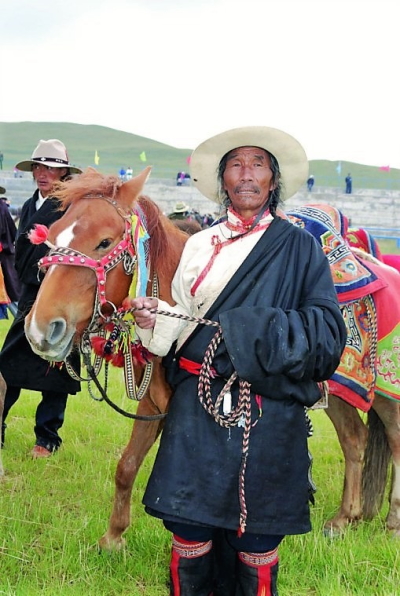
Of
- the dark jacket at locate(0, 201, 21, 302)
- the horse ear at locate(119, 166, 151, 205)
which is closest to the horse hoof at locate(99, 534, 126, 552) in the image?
the horse ear at locate(119, 166, 151, 205)

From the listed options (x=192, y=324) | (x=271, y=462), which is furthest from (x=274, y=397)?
(x=192, y=324)

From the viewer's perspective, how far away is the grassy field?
2.95 metres

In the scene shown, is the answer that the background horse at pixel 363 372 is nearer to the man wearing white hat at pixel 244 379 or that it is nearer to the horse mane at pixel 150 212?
the horse mane at pixel 150 212

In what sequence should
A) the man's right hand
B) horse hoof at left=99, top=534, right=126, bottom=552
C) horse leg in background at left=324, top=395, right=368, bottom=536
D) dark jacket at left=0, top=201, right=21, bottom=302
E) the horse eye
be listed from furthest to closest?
dark jacket at left=0, top=201, right=21, bottom=302
horse leg in background at left=324, top=395, right=368, bottom=536
horse hoof at left=99, top=534, right=126, bottom=552
the horse eye
the man's right hand

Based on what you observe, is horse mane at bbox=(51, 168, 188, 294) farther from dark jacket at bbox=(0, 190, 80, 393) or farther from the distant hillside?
the distant hillside

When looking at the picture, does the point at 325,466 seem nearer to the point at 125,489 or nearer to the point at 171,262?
the point at 125,489

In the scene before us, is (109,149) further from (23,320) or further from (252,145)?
(252,145)

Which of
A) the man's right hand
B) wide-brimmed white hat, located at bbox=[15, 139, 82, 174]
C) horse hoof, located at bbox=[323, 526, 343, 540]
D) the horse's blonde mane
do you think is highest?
wide-brimmed white hat, located at bbox=[15, 139, 82, 174]

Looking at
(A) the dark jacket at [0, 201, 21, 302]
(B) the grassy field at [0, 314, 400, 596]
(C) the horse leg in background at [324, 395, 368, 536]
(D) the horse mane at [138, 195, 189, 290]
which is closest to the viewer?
(D) the horse mane at [138, 195, 189, 290]

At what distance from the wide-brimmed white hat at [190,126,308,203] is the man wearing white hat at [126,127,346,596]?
0.04ft

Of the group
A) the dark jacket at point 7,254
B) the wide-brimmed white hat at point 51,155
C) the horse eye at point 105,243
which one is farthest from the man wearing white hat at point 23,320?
the horse eye at point 105,243

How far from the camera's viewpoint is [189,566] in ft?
7.91

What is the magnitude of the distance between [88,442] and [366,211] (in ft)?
98.6

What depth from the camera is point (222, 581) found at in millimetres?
2646
